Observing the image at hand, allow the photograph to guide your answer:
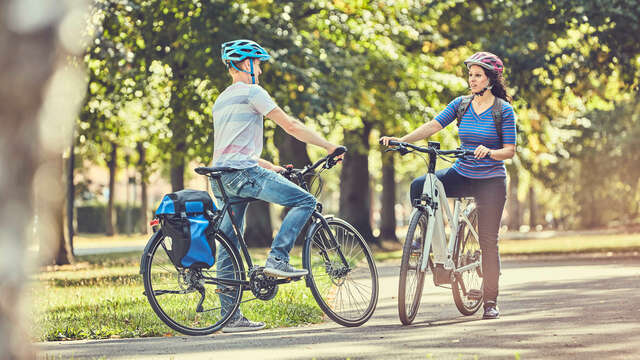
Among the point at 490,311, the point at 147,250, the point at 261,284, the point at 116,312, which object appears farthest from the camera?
the point at 116,312

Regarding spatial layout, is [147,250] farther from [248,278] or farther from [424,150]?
[424,150]

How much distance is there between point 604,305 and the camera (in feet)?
27.8

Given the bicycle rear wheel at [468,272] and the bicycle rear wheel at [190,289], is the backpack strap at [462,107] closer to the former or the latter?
the bicycle rear wheel at [468,272]

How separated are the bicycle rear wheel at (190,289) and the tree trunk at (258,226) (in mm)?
17991

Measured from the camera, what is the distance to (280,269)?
7059 millimetres

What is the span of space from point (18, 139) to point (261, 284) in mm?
3826

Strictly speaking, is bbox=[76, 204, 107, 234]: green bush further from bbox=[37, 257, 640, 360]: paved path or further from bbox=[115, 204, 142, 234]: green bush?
bbox=[37, 257, 640, 360]: paved path

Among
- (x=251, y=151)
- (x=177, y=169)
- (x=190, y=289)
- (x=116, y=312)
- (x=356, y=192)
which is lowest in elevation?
(x=116, y=312)

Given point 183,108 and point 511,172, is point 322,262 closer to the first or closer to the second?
point 183,108

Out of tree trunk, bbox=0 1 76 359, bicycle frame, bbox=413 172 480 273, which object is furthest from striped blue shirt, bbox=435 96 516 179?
tree trunk, bbox=0 1 76 359

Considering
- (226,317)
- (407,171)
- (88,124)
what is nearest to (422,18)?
(88,124)

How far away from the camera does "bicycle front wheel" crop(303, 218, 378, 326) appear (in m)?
7.21

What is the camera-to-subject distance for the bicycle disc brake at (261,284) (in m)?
7.01

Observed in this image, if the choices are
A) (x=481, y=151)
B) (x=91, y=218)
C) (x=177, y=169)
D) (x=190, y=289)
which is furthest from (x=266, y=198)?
(x=91, y=218)
